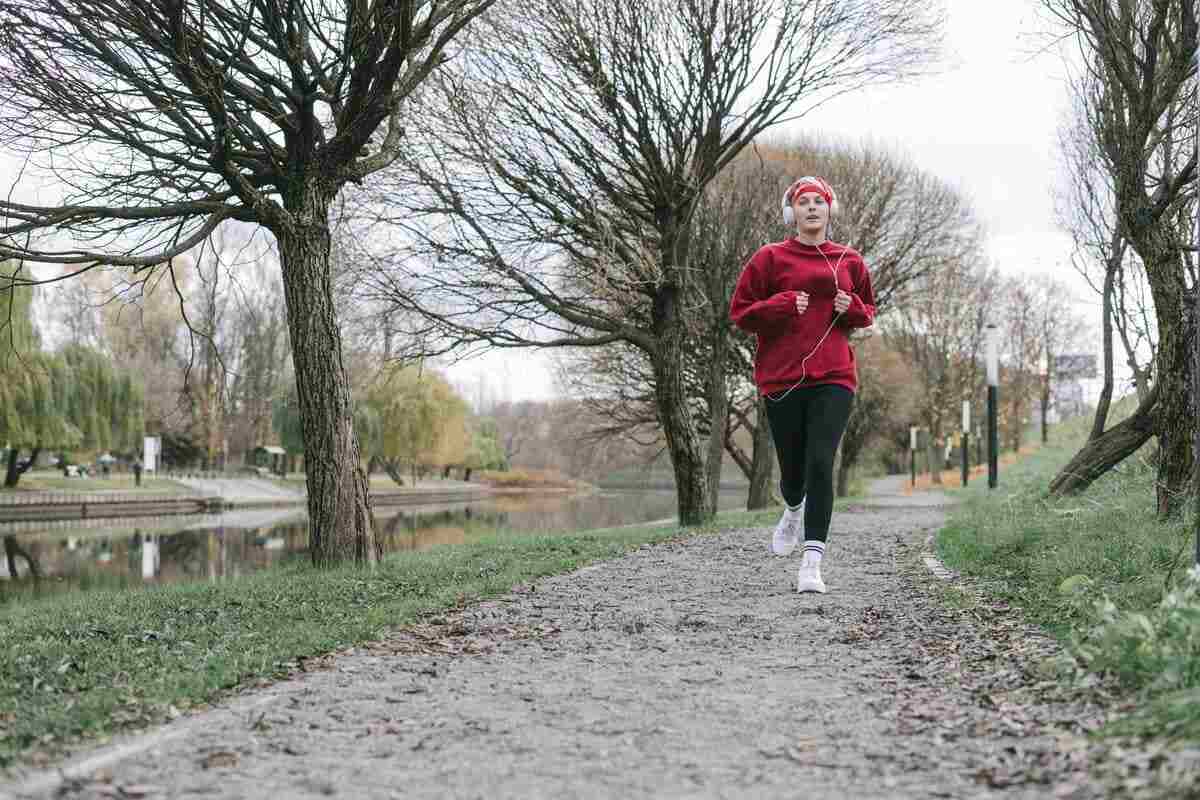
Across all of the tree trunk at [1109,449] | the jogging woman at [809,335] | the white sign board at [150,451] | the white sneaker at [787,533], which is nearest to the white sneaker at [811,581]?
the jogging woman at [809,335]

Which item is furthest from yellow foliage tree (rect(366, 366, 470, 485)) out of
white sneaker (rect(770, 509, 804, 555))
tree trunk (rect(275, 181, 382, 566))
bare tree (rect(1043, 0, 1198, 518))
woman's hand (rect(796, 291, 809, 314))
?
woman's hand (rect(796, 291, 809, 314))

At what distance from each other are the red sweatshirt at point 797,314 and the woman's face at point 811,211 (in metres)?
0.13

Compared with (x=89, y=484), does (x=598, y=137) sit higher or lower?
higher

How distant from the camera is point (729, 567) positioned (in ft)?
29.3

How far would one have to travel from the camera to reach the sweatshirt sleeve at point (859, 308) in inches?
268

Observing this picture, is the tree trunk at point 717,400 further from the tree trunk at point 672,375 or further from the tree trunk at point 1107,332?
the tree trunk at point 1107,332

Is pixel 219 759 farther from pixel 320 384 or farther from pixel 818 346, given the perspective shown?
pixel 320 384

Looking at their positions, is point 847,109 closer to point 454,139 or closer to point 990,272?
point 454,139

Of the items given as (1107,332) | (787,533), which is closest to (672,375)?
(1107,332)

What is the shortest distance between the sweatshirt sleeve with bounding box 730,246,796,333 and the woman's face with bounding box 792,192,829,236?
0.28 meters

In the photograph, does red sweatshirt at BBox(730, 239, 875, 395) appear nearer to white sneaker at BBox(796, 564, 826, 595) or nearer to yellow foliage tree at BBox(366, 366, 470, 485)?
white sneaker at BBox(796, 564, 826, 595)

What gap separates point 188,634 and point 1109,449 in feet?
33.9

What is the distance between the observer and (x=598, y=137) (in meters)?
15.4

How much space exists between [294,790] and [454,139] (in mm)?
11876
